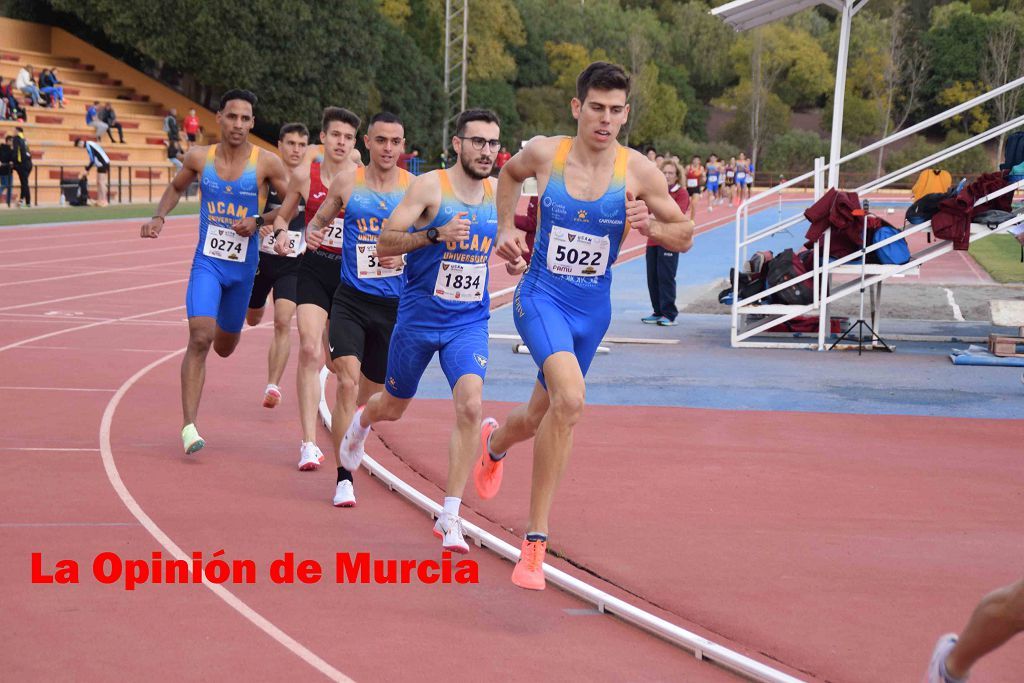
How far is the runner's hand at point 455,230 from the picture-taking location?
20.8 feet

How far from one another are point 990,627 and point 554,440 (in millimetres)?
2214

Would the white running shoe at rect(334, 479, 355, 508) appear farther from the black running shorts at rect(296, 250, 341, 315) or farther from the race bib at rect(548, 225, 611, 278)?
the race bib at rect(548, 225, 611, 278)

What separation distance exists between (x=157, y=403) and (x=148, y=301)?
7722 millimetres

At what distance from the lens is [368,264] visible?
7902 mm

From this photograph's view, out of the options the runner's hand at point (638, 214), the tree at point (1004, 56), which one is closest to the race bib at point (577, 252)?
the runner's hand at point (638, 214)

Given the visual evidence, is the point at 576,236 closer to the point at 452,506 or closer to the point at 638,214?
the point at 638,214

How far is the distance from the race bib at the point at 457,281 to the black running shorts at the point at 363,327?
1.18 m

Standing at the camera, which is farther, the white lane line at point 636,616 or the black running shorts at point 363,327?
the black running shorts at point 363,327

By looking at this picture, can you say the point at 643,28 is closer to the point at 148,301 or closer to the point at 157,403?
the point at 148,301

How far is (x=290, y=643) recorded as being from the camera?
508 cm

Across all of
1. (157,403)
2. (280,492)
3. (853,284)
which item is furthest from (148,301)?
(280,492)

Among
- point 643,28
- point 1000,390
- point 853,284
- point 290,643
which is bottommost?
point 290,643

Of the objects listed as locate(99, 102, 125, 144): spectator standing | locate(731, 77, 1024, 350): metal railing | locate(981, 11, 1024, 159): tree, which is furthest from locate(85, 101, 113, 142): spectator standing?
locate(981, 11, 1024, 159): tree

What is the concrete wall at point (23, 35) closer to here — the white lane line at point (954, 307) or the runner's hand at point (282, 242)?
the white lane line at point (954, 307)
